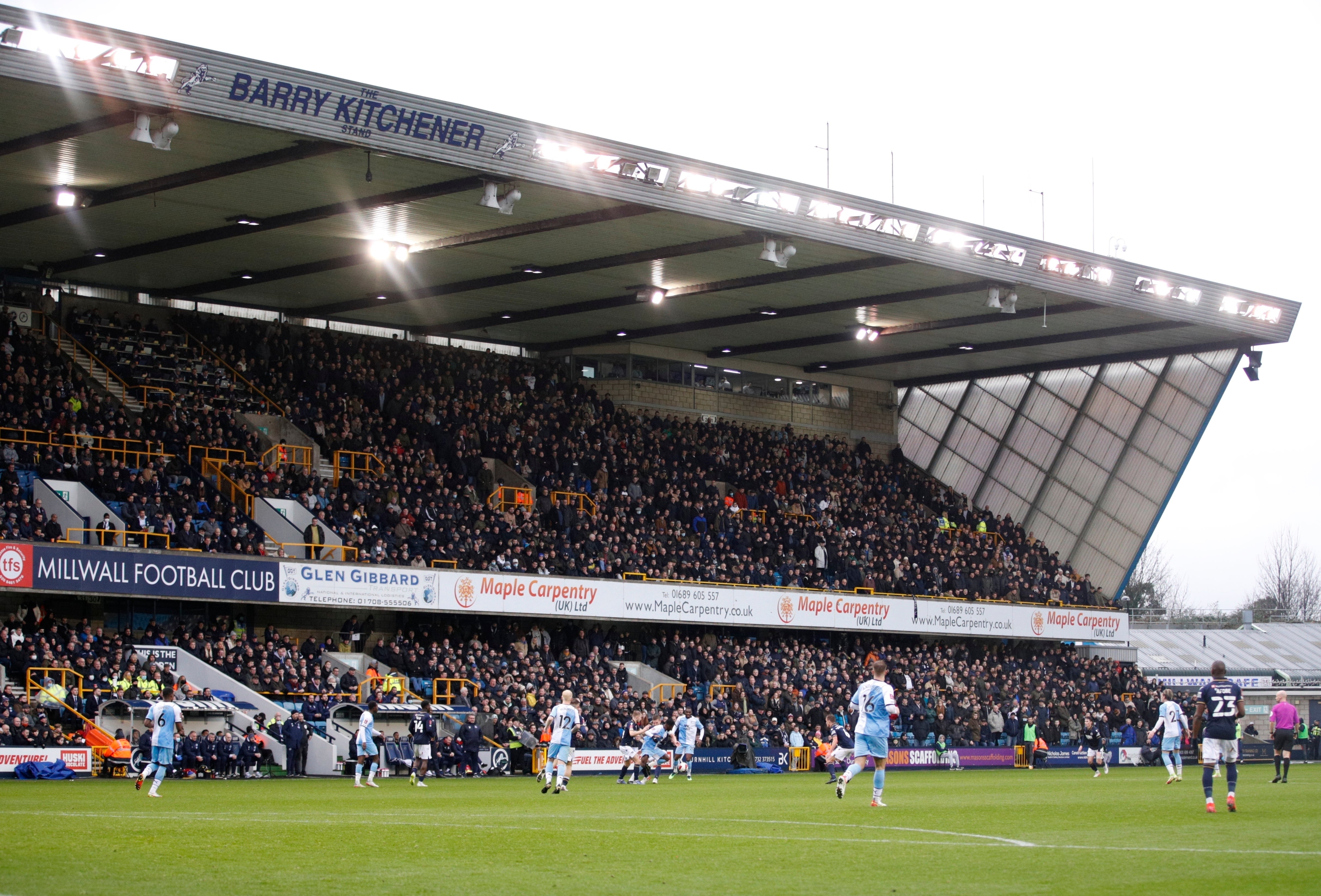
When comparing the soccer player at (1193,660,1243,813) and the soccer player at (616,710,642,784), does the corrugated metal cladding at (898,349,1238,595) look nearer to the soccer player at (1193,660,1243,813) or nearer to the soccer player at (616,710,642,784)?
the soccer player at (616,710,642,784)

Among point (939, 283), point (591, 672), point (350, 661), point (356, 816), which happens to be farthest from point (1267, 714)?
point (356, 816)

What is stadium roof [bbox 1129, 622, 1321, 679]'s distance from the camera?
73688mm

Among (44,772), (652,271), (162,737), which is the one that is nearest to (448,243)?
(652,271)

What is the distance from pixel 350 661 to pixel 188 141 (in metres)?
13.6

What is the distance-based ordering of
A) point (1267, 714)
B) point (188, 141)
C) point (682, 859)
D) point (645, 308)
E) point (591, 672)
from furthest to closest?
point (1267, 714) < point (645, 308) < point (591, 672) < point (188, 141) < point (682, 859)

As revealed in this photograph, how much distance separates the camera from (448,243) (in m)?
39.5

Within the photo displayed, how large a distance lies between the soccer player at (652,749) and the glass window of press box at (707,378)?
22.6 metres

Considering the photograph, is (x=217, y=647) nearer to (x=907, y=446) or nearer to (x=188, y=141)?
(x=188, y=141)

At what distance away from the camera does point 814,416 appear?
196ft

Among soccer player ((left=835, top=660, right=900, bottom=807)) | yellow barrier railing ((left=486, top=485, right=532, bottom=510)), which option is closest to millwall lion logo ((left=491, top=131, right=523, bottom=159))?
yellow barrier railing ((left=486, top=485, right=532, bottom=510))

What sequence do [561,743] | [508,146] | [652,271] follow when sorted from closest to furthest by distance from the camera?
[561,743] → [508,146] → [652,271]

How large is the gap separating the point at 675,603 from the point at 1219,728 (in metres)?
26.8

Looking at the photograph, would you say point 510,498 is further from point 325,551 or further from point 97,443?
point 97,443

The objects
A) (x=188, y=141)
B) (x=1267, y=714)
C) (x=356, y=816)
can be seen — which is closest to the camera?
(x=356, y=816)
